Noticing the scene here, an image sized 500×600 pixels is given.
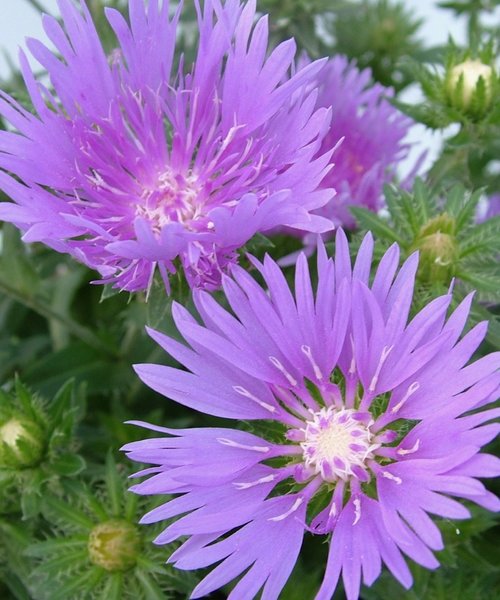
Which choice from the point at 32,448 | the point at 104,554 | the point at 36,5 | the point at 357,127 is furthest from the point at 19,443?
the point at 36,5

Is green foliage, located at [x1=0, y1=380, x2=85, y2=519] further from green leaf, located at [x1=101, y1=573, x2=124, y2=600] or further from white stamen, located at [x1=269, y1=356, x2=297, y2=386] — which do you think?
white stamen, located at [x1=269, y1=356, x2=297, y2=386]

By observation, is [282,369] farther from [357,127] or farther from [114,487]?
[357,127]

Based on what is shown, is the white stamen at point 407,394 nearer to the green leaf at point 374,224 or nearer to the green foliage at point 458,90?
the green leaf at point 374,224

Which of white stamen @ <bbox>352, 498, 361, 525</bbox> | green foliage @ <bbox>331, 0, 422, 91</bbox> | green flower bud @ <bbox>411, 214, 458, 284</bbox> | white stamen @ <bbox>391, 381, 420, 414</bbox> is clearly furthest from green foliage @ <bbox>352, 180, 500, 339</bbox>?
green foliage @ <bbox>331, 0, 422, 91</bbox>

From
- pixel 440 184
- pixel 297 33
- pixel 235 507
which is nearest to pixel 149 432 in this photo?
pixel 235 507

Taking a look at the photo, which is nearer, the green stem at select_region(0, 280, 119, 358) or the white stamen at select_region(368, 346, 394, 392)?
the white stamen at select_region(368, 346, 394, 392)

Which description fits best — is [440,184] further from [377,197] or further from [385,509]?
[385,509]

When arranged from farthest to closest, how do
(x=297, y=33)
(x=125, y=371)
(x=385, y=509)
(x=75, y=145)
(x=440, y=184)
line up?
(x=297, y=33)
(x=125, y=371)
(x=440, y=184)
(x=75, y=145)
(x=385, y=509)
